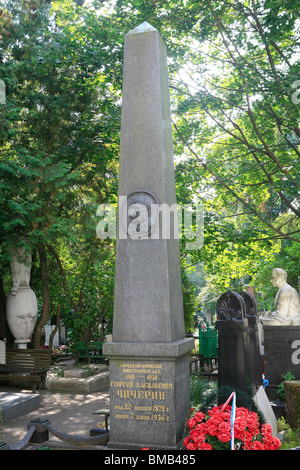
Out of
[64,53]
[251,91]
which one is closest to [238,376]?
[251,91]

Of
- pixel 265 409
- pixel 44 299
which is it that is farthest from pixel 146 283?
pixel 44 299

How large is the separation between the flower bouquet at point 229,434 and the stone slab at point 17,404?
4.90 metres

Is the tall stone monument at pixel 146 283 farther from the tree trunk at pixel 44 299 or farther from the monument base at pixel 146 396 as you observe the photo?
the tree trunk at pixel 44 299

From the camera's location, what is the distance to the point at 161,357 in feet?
18.3

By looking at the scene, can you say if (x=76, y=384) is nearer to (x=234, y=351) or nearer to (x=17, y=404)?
(x=17, y=404)

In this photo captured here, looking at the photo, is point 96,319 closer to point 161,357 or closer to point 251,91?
point 251,91

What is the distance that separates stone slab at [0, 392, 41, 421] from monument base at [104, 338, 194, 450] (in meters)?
3.61

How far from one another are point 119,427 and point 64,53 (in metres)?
10.3

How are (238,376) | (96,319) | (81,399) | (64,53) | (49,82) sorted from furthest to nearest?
1. (96,319)
2. (49,82)
3. (64,53)
4. (81,399)
5. (238,376)

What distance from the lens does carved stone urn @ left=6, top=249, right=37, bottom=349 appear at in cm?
1305

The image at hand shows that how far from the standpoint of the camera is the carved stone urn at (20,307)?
13.1 m

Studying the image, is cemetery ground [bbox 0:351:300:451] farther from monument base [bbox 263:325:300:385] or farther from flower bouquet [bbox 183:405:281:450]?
flower bouquet [bbox 183:405:281:450]

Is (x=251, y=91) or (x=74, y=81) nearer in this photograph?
(x=251, y=91)

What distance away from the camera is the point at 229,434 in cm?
461
